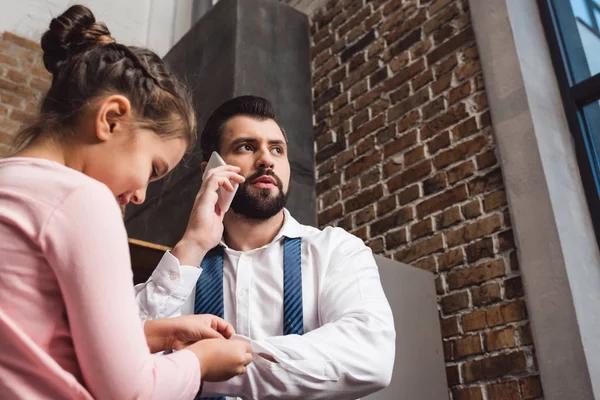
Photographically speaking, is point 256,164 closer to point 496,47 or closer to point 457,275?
point 457,275

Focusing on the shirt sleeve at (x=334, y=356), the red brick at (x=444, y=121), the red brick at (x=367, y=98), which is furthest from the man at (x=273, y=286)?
the red brick at (x=367, y=98)

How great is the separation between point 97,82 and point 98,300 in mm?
407

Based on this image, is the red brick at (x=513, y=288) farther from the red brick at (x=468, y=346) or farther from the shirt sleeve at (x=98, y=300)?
the shirt sleeve at (x=98, y=300)

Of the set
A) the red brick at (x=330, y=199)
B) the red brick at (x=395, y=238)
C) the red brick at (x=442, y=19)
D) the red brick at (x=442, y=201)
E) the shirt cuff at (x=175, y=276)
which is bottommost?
the shirt cuff at (x=175, y=276)

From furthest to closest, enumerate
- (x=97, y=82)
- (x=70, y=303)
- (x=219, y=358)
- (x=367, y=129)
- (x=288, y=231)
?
(x=367, y=129) < (x=288, y=231) < (x=97, y=82) < (x=219, y=358) < (x=70, y=303)

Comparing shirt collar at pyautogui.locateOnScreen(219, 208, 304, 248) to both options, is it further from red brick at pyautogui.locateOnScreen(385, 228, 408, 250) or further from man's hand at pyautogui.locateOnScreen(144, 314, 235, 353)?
red brick at pyautogui.locateOnScreen(385, 228, 408, 250)

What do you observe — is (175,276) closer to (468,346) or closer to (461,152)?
(468,346)

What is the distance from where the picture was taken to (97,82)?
0.84m

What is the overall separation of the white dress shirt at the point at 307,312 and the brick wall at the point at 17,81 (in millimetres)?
2586

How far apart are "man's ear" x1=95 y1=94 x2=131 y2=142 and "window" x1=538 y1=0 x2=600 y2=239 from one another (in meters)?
1.89

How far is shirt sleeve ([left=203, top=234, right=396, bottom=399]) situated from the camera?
98cm

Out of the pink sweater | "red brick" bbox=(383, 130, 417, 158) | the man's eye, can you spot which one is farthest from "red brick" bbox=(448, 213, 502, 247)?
the pink sweater

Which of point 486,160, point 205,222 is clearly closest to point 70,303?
point 205,222

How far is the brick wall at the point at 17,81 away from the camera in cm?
340
